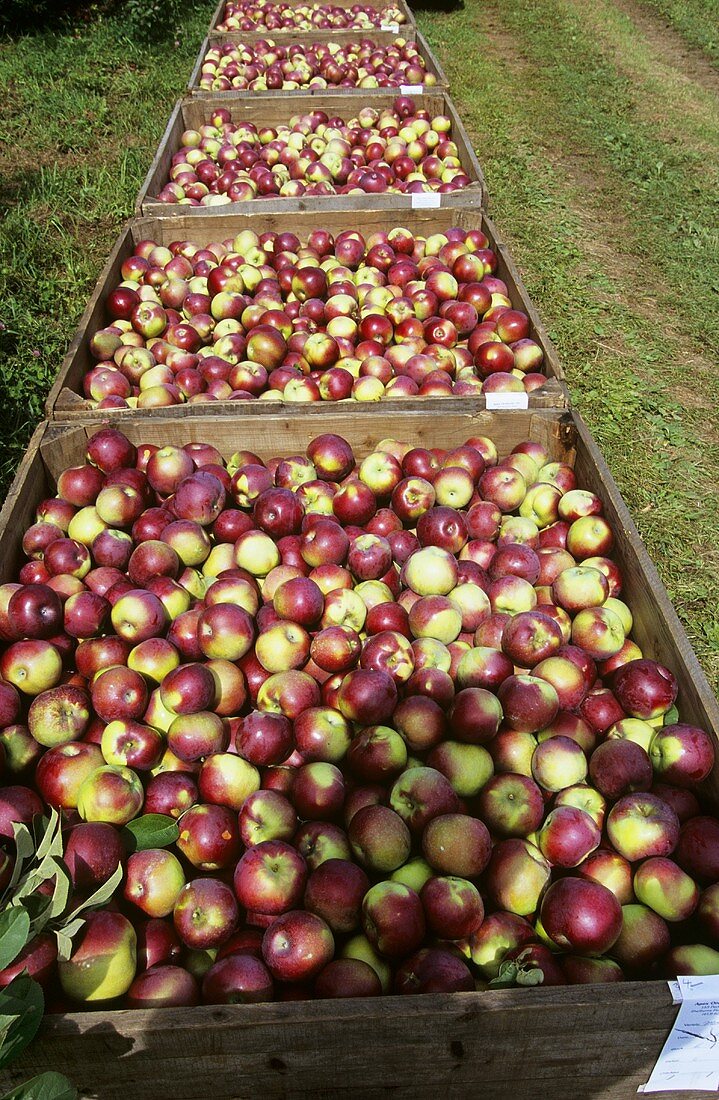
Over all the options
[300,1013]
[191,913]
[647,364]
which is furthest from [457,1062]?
[647,364]

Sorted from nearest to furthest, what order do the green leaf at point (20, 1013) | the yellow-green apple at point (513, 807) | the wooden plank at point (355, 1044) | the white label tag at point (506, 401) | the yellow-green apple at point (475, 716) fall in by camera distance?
the green leaf at point (20, 1013), the wooden plank at point (355, 1044), the yellow-green apple at point (513, 807), the yellow-green apple at point (475, 716), the white label tag at point (506, 401)

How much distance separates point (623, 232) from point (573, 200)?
3.08 feet

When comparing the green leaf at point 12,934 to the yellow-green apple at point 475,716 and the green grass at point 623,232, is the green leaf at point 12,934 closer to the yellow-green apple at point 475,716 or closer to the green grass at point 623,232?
the yellow-green apple at point 475,716

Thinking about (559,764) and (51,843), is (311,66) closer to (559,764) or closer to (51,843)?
(559,764)

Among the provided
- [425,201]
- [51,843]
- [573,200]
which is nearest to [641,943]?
[51,843]

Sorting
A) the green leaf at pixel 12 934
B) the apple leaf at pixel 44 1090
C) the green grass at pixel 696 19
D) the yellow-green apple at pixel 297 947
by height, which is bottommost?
the yellow-green apple at pixel 297 947

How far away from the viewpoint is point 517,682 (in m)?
2.43

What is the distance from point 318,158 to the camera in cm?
668

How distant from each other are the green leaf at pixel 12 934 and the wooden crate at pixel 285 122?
507 cm

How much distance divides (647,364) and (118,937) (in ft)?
18.9

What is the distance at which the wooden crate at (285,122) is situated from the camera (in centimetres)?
550

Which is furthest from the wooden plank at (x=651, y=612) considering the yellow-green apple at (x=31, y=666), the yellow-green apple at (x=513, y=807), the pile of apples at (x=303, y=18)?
the pile of apples at (x=303, y=18)

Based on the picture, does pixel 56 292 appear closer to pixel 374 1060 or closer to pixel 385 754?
pixel 385 754

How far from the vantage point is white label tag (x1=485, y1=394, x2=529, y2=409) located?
3.59m
